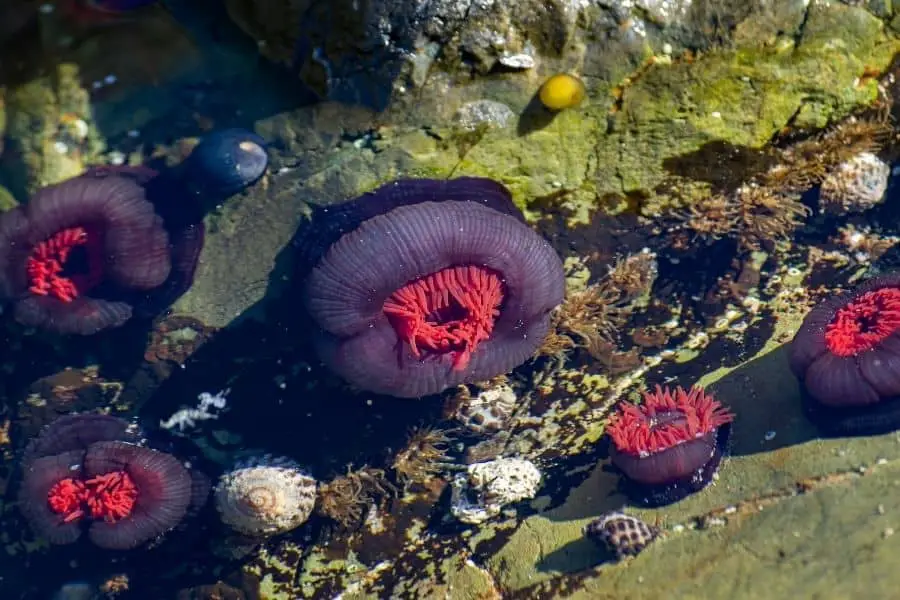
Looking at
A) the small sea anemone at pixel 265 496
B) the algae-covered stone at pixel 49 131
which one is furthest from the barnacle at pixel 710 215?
the algae-covered stone at pixel 49 131

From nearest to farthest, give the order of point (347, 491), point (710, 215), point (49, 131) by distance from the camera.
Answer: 1. point (49, 131)
2. point (710, 215)
3. point (347, 491)

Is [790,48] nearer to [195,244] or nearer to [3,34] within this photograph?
[195,244]

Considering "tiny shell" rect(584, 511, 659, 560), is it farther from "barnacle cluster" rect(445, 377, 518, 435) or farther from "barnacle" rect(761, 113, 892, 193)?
"barnacle" rect(761, 113, 892, 193)

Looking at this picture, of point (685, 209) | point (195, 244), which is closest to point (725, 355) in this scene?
point (685, 209)

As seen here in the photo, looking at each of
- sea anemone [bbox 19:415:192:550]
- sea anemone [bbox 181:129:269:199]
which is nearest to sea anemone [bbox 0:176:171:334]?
sea anemone [bbox 181:129:269:199]

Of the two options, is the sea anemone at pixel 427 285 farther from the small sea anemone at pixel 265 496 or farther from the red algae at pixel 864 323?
the red algae at pixel 864 323

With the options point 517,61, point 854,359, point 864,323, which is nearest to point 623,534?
point 854,359

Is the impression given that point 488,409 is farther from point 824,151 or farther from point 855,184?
point 855,184
